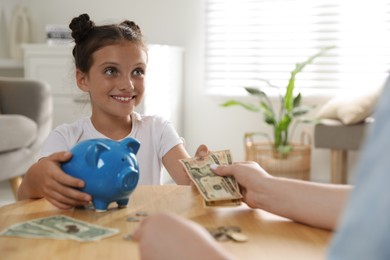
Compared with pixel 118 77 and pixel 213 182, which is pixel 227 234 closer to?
pixel 213 182

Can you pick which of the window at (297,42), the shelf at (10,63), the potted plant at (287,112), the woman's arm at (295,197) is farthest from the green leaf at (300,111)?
the woman's arm at (295,197)

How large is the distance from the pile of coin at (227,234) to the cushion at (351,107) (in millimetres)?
3108

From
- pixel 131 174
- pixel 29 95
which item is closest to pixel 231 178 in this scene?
pixel 131 174

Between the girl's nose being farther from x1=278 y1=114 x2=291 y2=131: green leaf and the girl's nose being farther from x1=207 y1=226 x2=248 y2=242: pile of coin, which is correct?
x1=278 y1=114 x2=291 y2=131: green leaf

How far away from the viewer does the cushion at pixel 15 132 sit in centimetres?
355

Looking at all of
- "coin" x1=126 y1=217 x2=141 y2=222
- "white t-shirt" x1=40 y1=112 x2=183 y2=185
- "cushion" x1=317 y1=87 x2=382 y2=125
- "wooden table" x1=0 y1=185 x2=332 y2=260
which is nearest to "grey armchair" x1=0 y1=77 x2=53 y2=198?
"cushion" x1=317 y1=87 x2=382 y2=125

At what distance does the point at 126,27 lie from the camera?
1.81m

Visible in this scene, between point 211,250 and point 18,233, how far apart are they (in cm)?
47

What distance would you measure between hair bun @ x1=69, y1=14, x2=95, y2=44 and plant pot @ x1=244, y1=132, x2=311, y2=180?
8.70 ft

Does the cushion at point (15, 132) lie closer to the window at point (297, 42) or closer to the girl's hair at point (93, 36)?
the window at point (297, 42)

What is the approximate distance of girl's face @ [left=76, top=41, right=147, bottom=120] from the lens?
1.75 m

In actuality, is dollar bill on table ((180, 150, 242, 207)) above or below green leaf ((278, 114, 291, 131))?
above

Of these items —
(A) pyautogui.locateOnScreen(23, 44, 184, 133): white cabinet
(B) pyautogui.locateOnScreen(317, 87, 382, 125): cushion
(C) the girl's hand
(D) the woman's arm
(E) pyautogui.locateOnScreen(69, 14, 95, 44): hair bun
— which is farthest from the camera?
(A) pyautogui.locateOnScreen(23, 44, 184, 133): white cabinet

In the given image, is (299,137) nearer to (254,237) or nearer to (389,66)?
(389,66)
